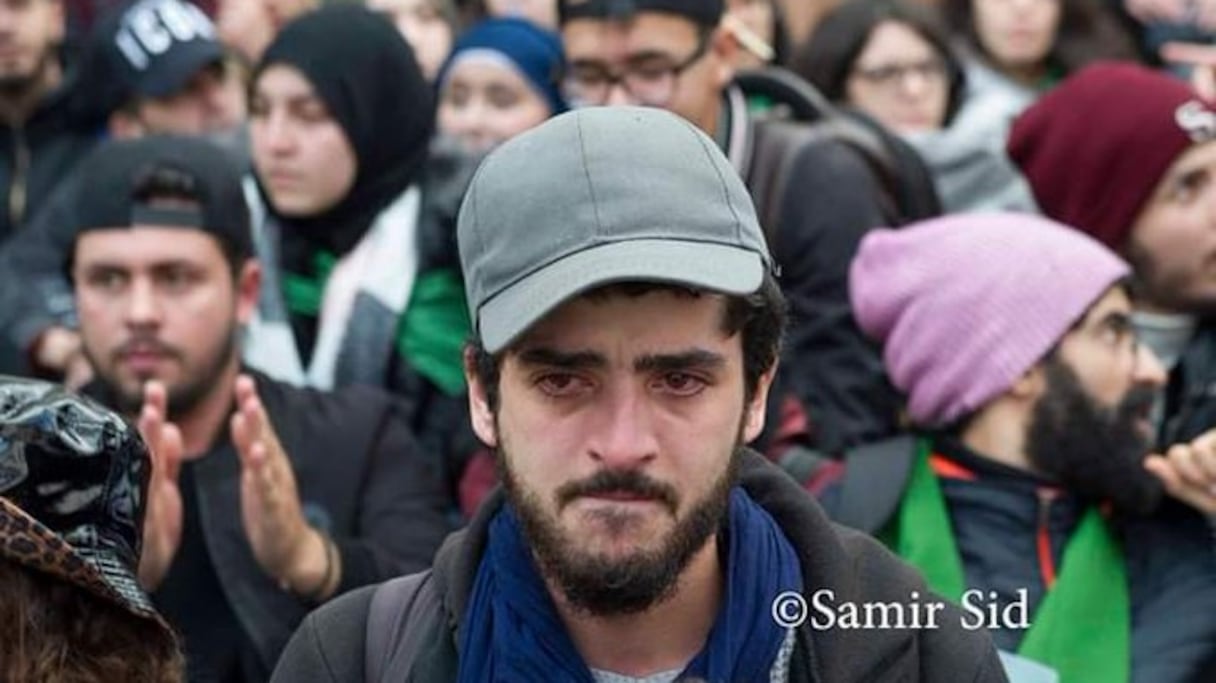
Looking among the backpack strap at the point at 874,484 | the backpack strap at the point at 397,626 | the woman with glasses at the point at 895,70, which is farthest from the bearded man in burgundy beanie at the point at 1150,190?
the backpack strap at the point at 397,626

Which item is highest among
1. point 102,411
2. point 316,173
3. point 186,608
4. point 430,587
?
point 102,411

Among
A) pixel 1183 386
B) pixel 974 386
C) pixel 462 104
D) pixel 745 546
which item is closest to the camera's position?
pixel 745 546

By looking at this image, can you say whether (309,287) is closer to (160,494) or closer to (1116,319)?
(160,494)

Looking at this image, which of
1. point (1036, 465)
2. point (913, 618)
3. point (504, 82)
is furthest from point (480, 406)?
point (504, 82)

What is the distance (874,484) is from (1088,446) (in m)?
0.44

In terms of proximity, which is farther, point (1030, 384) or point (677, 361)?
point (1030, 384)

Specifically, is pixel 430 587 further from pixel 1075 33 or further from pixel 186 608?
pixel 1075 33

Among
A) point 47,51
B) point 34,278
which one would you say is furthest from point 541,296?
point 47,51

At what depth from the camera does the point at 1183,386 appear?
5.41m

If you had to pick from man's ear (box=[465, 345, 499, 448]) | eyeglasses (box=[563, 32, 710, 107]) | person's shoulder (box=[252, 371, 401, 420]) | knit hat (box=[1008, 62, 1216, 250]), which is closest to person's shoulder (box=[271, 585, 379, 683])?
man's ear (box=[465, 345, 499, 448])

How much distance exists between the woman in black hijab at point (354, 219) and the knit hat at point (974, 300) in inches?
47.1

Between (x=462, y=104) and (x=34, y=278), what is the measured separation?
4.45 feet

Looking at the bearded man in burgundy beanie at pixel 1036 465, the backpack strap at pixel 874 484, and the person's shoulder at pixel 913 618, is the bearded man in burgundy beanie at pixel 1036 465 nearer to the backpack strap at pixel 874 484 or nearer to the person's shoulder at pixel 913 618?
the backpack strap at pixel 874 484

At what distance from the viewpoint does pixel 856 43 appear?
24.8ft
